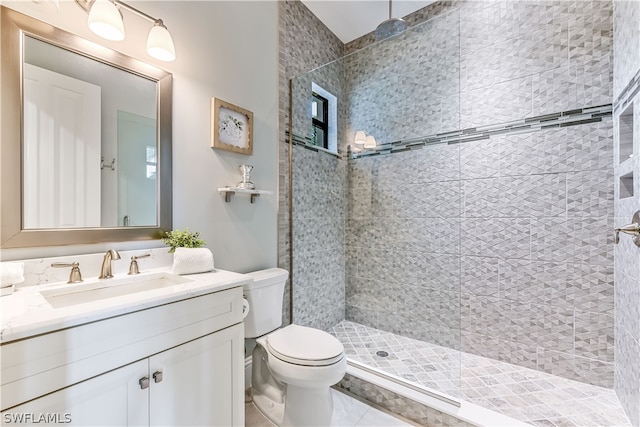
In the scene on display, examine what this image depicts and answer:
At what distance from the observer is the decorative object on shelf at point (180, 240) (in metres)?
1.37

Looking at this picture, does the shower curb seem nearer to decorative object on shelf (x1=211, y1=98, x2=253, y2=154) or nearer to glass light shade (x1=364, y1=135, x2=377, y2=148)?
decorative object on shelf (x1=211, y1=98, x2=253, y2=154)

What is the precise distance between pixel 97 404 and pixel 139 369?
0.12 meters

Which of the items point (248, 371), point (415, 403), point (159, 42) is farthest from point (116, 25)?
point (415, 403)

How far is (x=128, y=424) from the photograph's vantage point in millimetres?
875

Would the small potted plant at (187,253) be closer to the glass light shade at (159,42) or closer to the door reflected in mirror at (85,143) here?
the door reflected in mirror at (85,143)

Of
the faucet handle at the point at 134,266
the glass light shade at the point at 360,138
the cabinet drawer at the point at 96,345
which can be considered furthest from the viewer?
the glass light shade at the point at 360,138

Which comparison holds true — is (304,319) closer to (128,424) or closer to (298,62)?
(128,424)

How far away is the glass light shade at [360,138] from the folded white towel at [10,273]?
7.46 feet

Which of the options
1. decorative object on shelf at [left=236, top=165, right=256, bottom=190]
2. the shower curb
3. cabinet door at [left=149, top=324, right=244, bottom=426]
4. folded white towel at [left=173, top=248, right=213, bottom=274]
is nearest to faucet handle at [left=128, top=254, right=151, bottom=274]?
folded white towel at [left=173, top=248, right=213, bottom=274]

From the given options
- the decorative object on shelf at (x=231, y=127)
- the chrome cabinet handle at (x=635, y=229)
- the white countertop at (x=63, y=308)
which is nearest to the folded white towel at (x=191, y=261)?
the white countertop at (x=63, y=308)

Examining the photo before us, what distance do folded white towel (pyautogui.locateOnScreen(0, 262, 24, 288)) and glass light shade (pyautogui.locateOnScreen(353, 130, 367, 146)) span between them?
7.46ft

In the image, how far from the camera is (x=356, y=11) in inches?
91.9

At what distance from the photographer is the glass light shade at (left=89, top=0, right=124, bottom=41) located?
3.62ft

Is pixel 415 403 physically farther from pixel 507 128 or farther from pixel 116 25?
pixel 116 25
